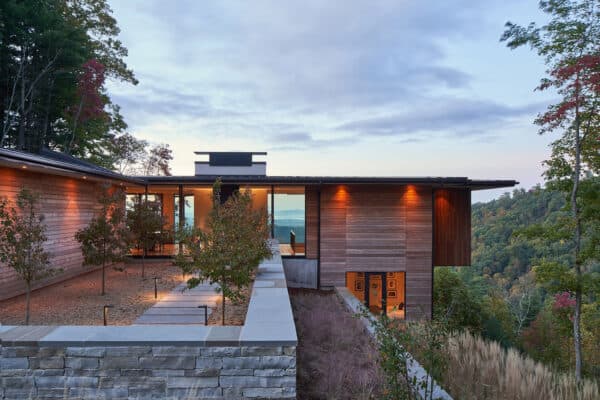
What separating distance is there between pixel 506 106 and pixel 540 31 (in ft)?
60.6

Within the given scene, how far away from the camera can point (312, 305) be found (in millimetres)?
7848

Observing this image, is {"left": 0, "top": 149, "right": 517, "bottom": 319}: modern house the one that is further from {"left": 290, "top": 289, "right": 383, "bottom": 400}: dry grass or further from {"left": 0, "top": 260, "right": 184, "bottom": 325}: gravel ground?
{"left": 290, "top": 289, "right": 383, "bottom": 400}: dry grass

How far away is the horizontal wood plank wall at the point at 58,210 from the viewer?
23.1ft

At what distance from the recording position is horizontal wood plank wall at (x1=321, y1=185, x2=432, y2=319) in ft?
37.8

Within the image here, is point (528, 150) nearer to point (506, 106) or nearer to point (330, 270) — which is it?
point (506, 106)

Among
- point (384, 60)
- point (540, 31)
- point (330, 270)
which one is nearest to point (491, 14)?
point (384, 60)

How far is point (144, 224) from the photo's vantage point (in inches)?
383

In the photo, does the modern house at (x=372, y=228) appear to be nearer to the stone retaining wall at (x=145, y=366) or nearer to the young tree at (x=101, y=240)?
the young tree at (x=101, y=240)

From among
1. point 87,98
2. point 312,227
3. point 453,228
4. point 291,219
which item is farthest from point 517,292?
point 87,98

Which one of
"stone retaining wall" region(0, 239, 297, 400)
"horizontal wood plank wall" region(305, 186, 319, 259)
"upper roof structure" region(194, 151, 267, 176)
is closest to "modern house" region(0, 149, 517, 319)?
"horizontal wood plank wall" region(305, 186, 319, 259)

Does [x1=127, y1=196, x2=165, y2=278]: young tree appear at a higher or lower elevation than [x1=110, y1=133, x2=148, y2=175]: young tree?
lower

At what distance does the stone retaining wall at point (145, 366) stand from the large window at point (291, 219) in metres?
8.79

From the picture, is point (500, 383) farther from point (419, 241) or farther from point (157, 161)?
point (157, 161)

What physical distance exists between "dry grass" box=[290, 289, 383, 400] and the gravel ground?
291cm
